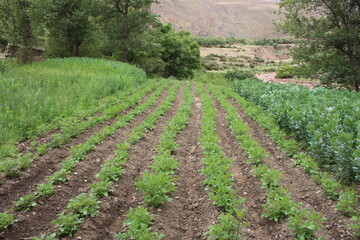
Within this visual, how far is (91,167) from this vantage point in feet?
17.1

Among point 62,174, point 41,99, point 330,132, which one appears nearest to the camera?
point 62,174

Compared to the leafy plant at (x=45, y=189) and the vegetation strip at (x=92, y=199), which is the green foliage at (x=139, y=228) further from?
the leafy plant at (x=45, y=189)

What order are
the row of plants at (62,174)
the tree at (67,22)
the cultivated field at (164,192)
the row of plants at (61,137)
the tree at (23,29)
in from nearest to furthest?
the cultivated field at (164,192) → the row of plants at (62,174) → the row of plants at (61,137) → the tree at (23,29) → the tree at (67,22)

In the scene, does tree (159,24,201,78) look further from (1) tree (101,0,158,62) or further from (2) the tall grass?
(2) the tall grass

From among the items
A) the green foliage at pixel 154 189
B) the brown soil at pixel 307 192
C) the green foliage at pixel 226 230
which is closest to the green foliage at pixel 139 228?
the green foliage at pixel 154 189

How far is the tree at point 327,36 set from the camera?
16672 mm

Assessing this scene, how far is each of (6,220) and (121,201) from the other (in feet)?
5.46

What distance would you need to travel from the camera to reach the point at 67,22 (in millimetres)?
24656

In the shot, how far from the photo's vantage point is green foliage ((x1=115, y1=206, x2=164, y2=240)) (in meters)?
3.26

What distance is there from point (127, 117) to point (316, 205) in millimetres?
6422

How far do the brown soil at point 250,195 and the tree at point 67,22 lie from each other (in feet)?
78.3

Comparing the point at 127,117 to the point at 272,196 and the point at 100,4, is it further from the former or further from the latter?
the point at 100,4

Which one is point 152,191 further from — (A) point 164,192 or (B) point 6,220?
(B) point 6,220

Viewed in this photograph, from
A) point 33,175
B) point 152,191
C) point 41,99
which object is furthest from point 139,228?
point 41,99
